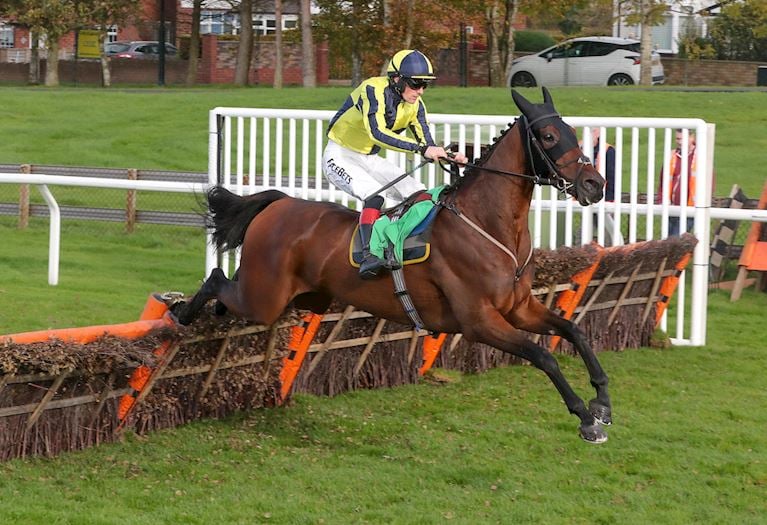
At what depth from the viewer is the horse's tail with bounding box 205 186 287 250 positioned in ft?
23.3

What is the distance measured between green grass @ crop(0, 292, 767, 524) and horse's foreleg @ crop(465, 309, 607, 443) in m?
0.26

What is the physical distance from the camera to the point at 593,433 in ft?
19.2

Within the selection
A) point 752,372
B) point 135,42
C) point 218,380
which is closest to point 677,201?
point 752,372

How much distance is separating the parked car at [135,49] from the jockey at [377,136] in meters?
34.0

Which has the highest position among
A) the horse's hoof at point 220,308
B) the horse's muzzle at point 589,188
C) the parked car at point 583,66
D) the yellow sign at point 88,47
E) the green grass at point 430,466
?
the yellow sign at point 88,47

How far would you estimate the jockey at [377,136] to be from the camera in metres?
6.41

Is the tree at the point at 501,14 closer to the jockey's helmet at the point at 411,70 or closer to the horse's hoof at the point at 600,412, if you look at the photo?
the jockey's helmet at the point at 411,70

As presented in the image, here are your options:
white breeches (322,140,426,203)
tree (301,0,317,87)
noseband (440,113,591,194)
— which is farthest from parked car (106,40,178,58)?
noseband (440,113,591,194)

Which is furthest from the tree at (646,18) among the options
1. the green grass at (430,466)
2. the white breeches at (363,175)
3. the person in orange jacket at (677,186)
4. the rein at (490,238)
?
the rein at (490,238)

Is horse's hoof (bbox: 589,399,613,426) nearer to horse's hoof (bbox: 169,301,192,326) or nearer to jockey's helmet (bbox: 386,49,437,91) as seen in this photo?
jockey's helmet (bbox: 386,49,437,91)

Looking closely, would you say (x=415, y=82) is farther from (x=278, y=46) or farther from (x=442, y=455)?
(x=278, y=46)

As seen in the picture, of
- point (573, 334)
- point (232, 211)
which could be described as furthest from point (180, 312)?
point (573, 334)

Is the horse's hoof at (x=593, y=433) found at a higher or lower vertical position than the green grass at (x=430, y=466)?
higher

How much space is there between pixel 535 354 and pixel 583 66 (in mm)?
25888
